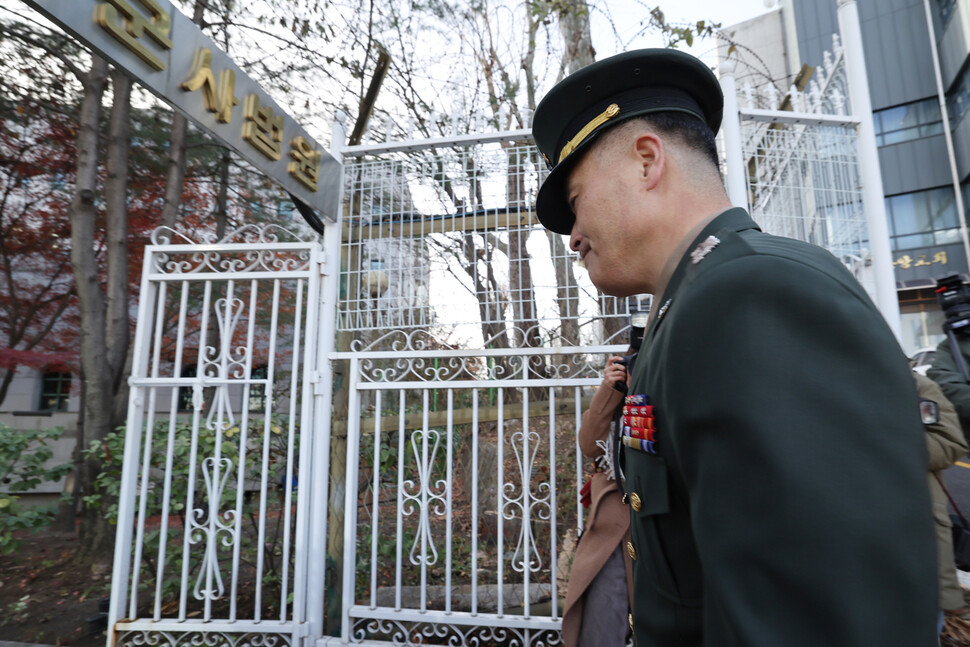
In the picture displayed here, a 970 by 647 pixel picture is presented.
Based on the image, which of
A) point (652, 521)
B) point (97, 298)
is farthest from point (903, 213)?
point (652, 521)

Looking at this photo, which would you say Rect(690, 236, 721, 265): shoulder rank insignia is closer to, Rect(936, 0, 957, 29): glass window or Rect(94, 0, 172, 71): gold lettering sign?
Rect(94, 0, 172, 71): gold lettering sign

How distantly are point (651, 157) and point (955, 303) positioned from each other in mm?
3110

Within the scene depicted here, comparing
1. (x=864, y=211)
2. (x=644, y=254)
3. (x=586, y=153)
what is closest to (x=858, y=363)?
(x=644, y=254)

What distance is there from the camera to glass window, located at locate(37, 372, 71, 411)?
38.7 ft

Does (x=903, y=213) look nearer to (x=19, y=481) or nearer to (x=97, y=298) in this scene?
(x=97, y=298)

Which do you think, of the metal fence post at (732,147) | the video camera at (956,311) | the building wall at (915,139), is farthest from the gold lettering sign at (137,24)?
the building wall at (915,139)

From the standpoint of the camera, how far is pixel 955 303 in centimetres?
299

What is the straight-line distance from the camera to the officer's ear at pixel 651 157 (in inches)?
35.8

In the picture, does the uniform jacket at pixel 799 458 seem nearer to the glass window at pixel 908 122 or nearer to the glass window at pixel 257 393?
the glass window at pixel 257 393

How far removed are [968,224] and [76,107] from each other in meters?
23.7

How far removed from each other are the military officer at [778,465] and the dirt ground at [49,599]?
4529mm

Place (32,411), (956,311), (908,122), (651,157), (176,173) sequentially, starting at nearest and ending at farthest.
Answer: (651,157), (956,311), (176,173), (32,411), (908,122)

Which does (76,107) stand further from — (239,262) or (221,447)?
(221,447)

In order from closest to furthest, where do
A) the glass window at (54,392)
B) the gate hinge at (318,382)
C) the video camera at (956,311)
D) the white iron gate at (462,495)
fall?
the video camera at (956,311) → the white iron gate at (462,495) → the gate hinge at (318,382) → the glass window at (54,392)
